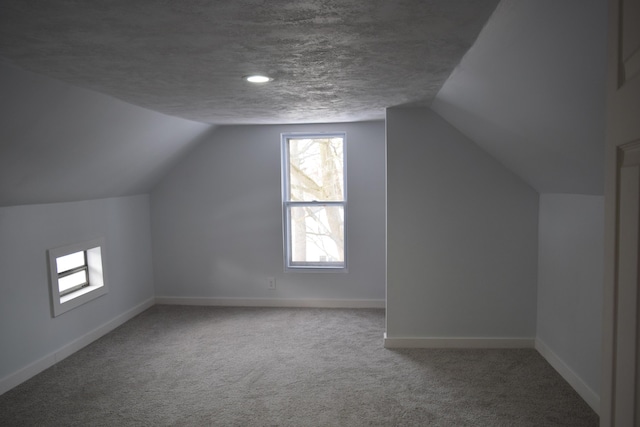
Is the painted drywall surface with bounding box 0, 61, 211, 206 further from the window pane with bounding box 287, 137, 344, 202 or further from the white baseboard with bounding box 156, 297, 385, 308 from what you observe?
the white baseboard with bounding box 156, 297, 385, 308

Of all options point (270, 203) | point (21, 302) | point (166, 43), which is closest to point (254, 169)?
point (270, 203)

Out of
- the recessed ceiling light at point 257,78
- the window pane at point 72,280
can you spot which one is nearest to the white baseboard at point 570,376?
the recessed ceiling light at point 257,78

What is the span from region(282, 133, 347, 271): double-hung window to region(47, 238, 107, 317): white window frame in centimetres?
195

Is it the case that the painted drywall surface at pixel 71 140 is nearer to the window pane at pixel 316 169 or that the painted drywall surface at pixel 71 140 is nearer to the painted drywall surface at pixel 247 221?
the painted drywall surface at pixel 247 221

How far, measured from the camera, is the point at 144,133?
3.67 m

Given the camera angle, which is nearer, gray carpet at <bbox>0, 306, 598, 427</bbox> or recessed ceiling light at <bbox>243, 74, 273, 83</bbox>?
recessed ceiling light at <bbox>243, 74, 273, 83</bbox>

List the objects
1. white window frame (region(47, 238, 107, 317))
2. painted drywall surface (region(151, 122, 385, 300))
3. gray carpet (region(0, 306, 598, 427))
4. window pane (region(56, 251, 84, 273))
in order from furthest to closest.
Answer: painted drywall surface (region(151, 122, 385, 300)) < window pane (region(56, 251, 84, 273)) < white window frame (region(47, 238, 107, 317)) < gray carpet (region(0, 306, 598, 427))

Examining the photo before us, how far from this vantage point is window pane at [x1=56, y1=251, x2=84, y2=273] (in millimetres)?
3730

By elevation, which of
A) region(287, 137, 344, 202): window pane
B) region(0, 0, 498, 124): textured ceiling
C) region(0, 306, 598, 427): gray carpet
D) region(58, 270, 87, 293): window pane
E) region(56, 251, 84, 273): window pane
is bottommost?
region(0, 306, 598, 427): gray carpet

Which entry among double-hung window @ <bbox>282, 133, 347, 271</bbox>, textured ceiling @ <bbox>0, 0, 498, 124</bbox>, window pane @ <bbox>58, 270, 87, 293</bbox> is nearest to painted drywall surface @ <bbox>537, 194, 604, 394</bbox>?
textured ceiling @ <bbox>0, 0, 498, 124</bbox>

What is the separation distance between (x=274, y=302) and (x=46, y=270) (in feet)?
7.77

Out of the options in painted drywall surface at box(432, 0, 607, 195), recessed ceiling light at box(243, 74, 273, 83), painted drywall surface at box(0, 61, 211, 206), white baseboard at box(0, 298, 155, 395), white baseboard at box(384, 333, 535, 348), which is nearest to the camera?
painted drywall surface at box(432, 0, 607, 195)

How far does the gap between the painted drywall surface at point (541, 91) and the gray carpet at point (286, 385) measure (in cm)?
147

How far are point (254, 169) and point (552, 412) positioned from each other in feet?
11.9
